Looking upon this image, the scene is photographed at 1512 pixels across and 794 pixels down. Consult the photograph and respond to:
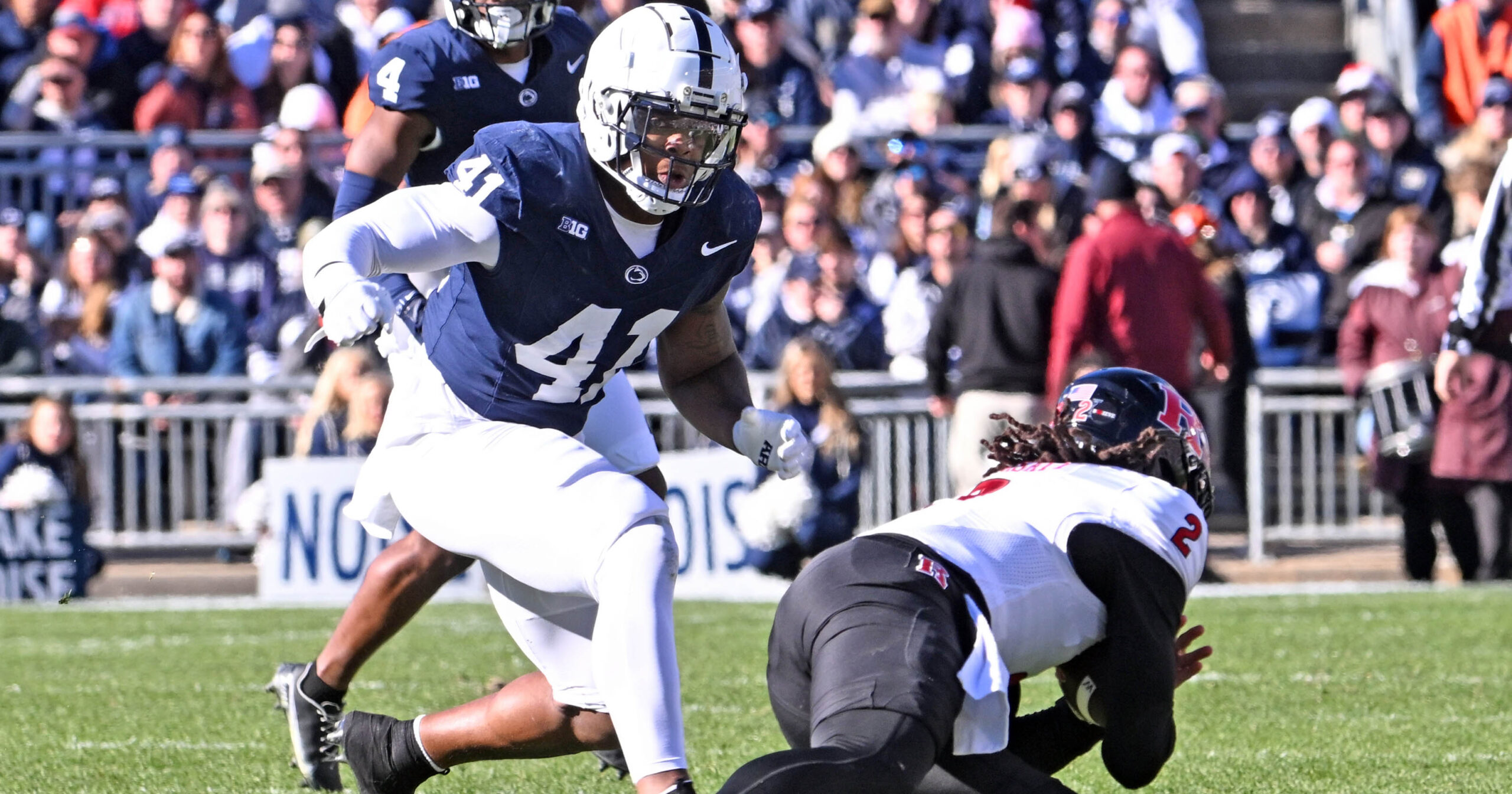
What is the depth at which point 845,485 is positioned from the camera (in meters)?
9.82

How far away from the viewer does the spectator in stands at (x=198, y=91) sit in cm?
1188

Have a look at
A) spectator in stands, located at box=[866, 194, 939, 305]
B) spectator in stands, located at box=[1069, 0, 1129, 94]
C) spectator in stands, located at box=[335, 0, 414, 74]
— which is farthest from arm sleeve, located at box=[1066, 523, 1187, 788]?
spectator in stands, located at box=[1069, 0, 1129, 94]

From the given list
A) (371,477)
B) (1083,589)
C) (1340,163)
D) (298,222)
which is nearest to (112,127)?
(298,222)

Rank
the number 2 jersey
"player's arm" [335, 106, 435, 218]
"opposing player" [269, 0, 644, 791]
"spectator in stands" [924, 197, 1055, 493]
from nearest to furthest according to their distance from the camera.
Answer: the number 2 jersey
"opposing player" [269, 0, 644, 791]
"player's arm" [335, 106, 435, 218]
"spectator in stands" [924, 197, 1055, 493]

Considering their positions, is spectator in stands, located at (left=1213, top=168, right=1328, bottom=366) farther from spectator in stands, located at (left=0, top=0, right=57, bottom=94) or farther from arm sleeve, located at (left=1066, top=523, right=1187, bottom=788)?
arm sleeve, located at (left=1066, top=523, right=1187, bottom=788)

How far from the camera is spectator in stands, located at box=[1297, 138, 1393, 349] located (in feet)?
35.0

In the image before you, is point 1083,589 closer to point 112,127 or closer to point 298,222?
point 298,222

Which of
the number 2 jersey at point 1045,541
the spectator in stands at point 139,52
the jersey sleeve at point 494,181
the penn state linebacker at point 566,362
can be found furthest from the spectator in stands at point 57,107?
the number 2 jersey at point 1045,541

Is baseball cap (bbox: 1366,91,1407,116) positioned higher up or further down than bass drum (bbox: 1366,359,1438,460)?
higher up

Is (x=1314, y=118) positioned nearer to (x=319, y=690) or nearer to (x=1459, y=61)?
(x=1459, y=61)

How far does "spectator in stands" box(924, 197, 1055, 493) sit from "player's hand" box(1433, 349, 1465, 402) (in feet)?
5.58

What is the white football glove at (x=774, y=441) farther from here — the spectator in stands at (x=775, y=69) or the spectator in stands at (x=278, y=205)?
the spectator in stands at (x=775, y=69)

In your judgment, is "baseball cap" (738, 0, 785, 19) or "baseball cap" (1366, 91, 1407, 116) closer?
"baseball cap" (1366, 91, 1407, 116)

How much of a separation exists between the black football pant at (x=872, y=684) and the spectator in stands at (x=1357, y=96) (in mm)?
8543
